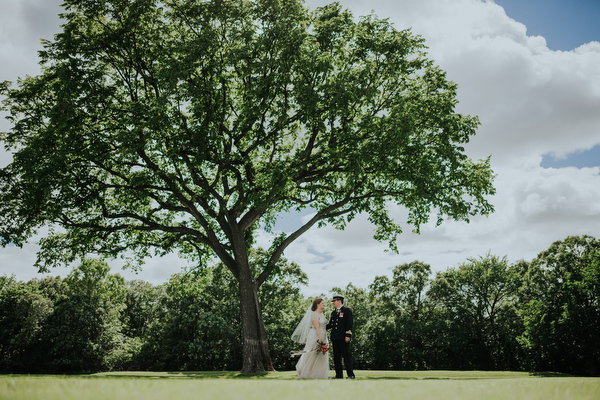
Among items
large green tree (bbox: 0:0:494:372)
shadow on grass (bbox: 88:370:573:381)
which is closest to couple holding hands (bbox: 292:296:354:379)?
shadow on grass (bbox: 88:370:573:381)

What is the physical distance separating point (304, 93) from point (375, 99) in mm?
4628

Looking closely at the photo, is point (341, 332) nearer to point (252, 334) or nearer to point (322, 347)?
point (322, 347)

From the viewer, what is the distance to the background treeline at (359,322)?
Answer: 4541 cm

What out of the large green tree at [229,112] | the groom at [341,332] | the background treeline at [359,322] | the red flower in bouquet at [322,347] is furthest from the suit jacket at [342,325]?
the background treeline at [359,322]

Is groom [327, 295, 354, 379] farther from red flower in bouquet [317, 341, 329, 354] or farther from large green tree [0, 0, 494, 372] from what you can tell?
large green tree [0, 0, 494, 372]

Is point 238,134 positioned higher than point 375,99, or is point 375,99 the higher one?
point 375,99

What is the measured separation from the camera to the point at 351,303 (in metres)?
63.1

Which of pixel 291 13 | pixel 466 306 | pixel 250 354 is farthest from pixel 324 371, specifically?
pixel 466 306

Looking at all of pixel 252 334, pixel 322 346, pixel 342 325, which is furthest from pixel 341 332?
pixel 252 334

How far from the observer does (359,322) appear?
56.1 metres

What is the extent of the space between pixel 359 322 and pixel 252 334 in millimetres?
40544

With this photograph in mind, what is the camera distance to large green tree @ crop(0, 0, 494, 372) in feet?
54.6

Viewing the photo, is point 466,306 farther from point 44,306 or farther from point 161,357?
point 44,306

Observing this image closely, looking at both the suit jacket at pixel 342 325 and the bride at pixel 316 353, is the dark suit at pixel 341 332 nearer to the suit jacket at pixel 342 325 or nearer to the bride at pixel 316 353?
the suit jacket at pixel 342 325
